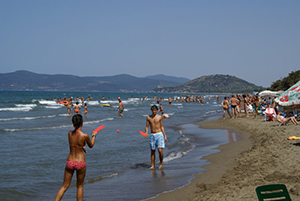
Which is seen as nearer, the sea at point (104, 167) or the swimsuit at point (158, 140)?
the sea at point (104, 167)

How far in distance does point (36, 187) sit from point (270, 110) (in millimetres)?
12750

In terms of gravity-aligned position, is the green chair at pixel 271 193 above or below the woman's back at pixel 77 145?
below

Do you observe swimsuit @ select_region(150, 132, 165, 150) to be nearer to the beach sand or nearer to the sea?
the sea

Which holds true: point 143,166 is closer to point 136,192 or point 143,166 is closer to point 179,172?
point 179,172

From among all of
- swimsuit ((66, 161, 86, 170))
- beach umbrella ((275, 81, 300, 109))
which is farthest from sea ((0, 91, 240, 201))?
beach umbrella ((275, 81, 300, 109))

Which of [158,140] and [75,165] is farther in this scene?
[158,140]

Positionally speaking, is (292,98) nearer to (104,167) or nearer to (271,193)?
(271,193)

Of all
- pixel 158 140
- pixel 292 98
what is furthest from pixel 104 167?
pixel 292 98

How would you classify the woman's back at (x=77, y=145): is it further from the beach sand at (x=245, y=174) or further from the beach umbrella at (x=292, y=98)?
the beach umbrella at (x=292, y=98)

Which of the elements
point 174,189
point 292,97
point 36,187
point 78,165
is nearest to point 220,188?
point 174,189

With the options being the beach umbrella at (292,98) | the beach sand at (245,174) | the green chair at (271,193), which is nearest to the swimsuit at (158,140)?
the beach sand at (245,174)

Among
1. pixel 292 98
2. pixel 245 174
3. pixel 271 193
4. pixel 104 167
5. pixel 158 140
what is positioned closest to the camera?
pixel 271 193

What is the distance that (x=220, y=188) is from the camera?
18.8ft

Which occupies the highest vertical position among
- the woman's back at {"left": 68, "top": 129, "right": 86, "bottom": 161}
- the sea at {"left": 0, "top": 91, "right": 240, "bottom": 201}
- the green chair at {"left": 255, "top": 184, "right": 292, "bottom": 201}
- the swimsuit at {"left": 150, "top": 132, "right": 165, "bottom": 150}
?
the woman's back at {"left": 68, "top": 129, "right": 86, "bottom": 161}
